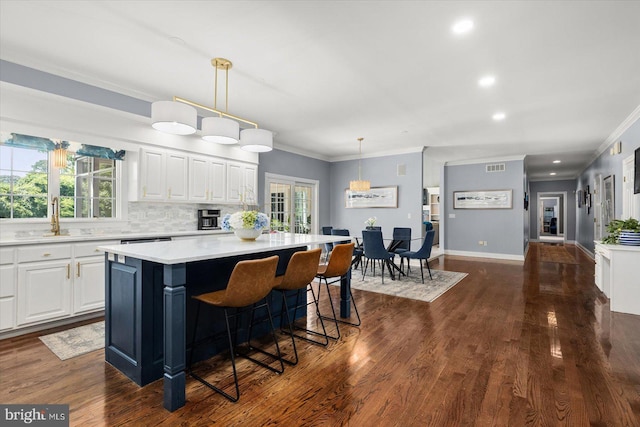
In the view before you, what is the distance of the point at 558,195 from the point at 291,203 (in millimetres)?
12106

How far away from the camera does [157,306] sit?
2.22m

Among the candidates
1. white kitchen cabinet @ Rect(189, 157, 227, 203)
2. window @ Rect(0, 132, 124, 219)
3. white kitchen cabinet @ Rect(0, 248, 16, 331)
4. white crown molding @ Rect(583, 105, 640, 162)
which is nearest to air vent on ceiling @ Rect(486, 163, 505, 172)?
white crown molding @ Rect(583, 105, 640, 162)

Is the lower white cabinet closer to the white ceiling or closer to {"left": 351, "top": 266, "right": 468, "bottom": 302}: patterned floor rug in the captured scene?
the white ceiling

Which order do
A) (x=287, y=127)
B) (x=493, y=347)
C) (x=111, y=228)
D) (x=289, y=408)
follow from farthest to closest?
(x=287, y=127) → (x=111, y=228) → (x=493, y=347) → (x=289, y=408)

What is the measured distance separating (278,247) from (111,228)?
271cm

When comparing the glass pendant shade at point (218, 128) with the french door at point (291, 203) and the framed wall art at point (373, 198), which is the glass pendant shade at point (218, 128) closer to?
the french door at point (291, 203)

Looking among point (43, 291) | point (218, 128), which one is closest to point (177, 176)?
point (218, 128)

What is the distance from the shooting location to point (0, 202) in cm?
328

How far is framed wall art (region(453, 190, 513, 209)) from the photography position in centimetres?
805

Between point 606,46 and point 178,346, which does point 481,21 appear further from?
point 178,346

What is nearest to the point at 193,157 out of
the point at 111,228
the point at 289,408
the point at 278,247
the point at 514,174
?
the point at 111,228

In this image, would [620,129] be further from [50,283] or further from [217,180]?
[50,283]

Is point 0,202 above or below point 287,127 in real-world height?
below

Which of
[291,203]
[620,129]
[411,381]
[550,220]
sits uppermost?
[620,129]
